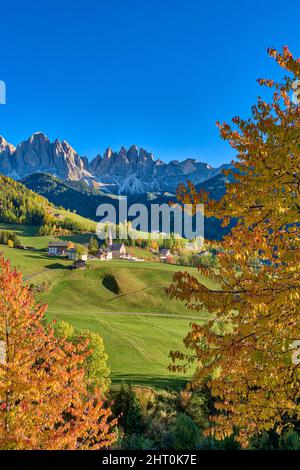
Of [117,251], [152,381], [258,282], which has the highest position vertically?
[117,251]

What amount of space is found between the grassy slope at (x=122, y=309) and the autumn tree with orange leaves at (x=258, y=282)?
25.5 m

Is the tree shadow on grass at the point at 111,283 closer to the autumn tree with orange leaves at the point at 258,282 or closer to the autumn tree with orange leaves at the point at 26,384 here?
the autumn tree with orange leaves at the point at 26,384

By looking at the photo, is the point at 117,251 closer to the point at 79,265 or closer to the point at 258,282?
the point at 79,265

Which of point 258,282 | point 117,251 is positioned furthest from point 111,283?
point 258,282

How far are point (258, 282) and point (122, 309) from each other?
91.1 meters

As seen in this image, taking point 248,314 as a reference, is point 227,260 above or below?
above

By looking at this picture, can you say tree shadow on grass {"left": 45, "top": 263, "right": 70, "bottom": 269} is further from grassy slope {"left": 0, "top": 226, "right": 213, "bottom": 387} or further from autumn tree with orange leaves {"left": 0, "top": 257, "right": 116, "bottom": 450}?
autumn tree with orange leaves {"left": 0, "top": 257, "right": 116, "bottom": 450}

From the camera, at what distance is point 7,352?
13.4 metres

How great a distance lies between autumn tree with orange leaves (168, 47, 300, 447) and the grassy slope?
25.5m

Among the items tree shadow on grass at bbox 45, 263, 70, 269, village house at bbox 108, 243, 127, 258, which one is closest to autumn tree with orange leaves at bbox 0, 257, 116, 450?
tree shadow on grass at bbox 45, 263, 70, 269

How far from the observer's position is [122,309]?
320 feet

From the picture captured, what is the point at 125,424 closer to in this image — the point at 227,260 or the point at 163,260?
the point at 227,260

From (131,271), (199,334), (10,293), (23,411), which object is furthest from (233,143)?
(131,271)

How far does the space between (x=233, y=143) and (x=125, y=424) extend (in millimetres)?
31560
